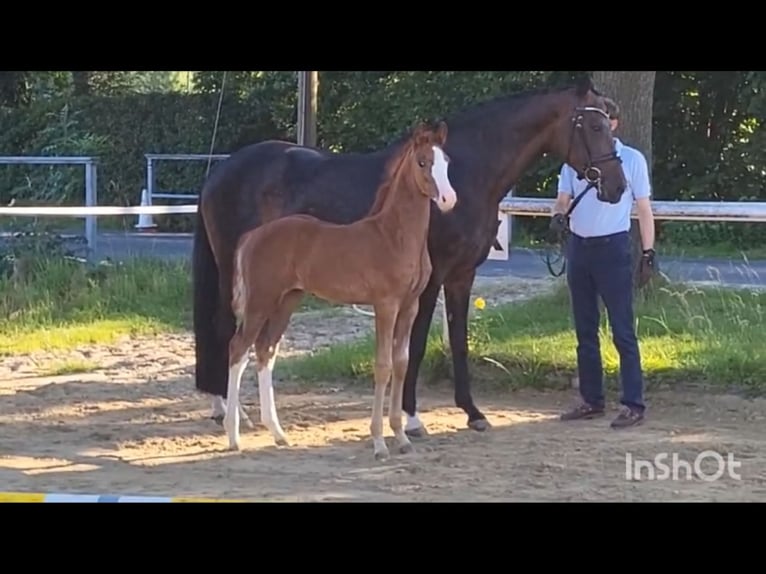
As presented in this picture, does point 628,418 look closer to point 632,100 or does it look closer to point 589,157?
point 589,157

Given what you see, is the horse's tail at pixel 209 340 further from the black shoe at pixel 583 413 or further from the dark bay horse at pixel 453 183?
the black shoe at pixel 583 413

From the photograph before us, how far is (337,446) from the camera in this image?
7180mm

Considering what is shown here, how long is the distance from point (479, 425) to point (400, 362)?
0.95m

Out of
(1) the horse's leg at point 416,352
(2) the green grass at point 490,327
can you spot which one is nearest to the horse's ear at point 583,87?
(1) the horse's leg at point 416,352

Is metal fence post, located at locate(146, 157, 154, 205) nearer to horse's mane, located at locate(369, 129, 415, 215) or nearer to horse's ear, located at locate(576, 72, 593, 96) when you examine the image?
horse's ear, located at locate(576, 72, 593, 96)

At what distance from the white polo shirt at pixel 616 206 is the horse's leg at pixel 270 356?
1796mm

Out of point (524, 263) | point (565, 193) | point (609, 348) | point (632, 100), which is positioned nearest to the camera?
point (565, 193)

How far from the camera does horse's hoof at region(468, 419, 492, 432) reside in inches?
298

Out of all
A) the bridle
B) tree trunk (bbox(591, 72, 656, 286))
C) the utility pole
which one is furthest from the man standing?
the utility pole

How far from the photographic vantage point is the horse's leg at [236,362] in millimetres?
7090

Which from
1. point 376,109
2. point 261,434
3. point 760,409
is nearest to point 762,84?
point 376,109

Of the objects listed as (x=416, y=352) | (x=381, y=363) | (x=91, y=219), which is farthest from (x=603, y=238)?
(x=91, y=219)

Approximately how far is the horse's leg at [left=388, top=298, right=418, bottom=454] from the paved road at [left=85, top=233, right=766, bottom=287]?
6215 millimetres

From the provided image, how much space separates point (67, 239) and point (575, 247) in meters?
8.18
